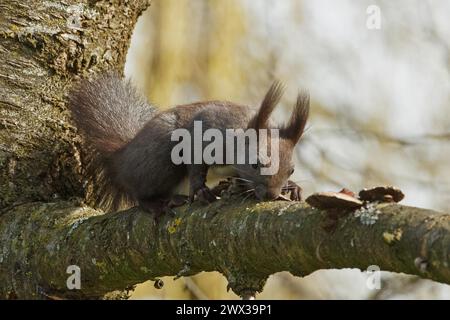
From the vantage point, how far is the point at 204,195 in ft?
8.75

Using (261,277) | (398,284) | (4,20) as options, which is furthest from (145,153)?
(398,284)

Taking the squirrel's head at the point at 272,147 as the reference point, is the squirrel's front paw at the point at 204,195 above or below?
below

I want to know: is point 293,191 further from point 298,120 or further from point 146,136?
point 146,136

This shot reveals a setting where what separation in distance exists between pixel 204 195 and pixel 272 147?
0.44 metres

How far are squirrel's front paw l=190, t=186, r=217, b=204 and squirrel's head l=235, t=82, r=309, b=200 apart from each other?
0.40 ft

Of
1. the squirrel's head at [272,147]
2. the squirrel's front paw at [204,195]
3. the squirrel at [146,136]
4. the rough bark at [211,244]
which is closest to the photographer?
the rough bark at [211,244]

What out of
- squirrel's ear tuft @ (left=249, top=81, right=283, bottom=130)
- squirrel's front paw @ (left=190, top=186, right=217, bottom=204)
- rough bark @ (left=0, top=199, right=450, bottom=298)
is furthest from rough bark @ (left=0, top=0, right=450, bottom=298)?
squirrel's ear tuft @ (left=249, top=81, right=283, bottom=130)

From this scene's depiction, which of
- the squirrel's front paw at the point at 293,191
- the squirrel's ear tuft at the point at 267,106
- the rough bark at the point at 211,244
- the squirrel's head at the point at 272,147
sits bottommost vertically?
the rough bark at the point at 211,244

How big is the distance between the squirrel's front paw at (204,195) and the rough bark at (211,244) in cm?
11

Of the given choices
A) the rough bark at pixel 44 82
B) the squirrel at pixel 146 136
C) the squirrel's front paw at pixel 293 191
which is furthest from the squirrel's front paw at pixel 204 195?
the rough bark at pixel 44 82

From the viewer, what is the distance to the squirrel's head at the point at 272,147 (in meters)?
2.85

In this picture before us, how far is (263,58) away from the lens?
5441mm

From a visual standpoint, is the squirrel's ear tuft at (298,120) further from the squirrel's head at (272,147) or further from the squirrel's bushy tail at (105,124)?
the squirrel's bushy tail at (105,124)

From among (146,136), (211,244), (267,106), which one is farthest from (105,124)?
A: (211,244)
